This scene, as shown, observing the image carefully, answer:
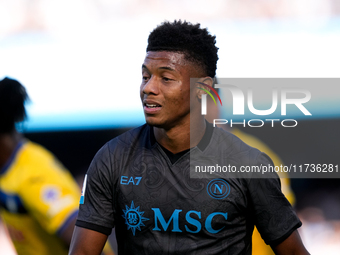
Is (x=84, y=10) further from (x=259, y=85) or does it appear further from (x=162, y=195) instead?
(x=162, y=195)

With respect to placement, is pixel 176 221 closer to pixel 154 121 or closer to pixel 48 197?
pixel 154 121

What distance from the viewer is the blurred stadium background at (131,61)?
3.57m

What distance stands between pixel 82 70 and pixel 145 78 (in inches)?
81.7

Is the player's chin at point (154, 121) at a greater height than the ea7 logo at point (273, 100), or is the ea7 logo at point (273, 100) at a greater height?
the ea7 logo at point (273, 100)

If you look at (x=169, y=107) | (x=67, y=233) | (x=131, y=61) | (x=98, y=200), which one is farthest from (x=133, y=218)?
(x=131, y=61)

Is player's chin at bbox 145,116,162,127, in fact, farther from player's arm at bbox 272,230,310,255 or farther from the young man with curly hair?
player's arm at bbox 272,230,310,255

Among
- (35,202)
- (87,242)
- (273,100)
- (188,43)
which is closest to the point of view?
(87,242)

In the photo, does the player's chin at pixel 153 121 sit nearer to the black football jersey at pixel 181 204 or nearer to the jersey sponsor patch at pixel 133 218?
the black football jersey at pixel 181 204

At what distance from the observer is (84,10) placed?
385 cm

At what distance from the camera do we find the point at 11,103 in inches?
132

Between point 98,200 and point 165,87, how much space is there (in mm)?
549

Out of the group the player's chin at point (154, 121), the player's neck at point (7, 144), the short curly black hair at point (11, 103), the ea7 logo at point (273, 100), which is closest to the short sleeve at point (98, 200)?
the player's chin at point (154, 121)

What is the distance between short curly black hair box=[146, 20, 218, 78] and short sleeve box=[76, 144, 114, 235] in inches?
21.7

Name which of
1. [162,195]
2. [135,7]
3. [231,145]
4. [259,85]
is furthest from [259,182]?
[135,7]
